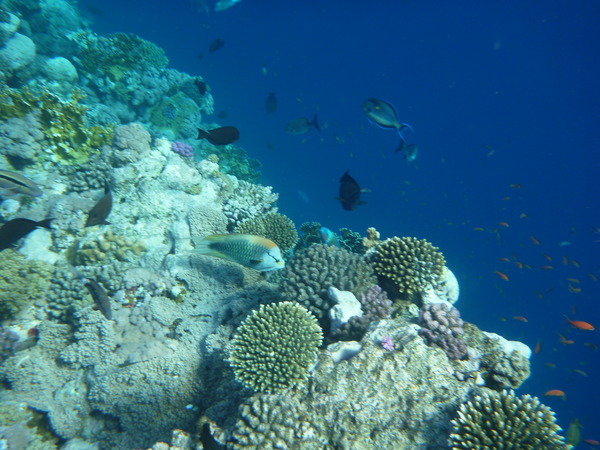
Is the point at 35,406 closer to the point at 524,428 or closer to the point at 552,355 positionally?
the point at 524,428

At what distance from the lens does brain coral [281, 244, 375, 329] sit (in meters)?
4.68

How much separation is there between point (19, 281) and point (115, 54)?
41.1ft

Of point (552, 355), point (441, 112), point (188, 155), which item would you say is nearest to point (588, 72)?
point (441, 112)

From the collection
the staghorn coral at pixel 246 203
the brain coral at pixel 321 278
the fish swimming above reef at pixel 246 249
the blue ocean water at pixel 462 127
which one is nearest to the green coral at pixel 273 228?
the staghorn coral at pixel 246 203

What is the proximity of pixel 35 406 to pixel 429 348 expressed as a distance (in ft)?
19.0

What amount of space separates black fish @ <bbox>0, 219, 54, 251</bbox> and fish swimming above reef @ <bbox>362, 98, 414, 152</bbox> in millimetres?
6124

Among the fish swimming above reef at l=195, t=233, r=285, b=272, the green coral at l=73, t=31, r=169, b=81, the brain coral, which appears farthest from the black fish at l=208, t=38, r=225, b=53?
Answer: the fish swimming above reef at l=195, t=233, r=285, b=272

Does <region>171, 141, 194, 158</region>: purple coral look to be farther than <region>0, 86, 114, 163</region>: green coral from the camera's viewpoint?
Yes

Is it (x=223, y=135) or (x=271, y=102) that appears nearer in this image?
(x=223, y=135)

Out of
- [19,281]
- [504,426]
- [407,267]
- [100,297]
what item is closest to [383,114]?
[407,267]

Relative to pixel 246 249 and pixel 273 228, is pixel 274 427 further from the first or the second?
pixel 273 228

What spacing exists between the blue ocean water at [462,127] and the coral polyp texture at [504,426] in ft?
144

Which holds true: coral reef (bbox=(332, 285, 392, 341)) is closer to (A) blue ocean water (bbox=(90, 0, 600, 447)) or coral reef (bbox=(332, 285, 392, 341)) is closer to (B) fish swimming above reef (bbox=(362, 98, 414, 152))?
(B) fish swimming above reef (bbox=(362, 98, 414, 152))

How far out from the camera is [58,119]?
776 cm
